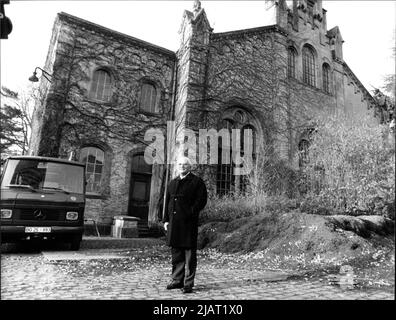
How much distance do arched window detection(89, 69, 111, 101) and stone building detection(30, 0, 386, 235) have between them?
0.05m

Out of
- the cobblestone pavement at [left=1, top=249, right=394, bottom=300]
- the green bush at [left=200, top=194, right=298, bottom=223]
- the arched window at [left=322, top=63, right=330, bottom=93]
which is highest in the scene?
the arched window at [left=322, top=63, right=330, bottom=93]

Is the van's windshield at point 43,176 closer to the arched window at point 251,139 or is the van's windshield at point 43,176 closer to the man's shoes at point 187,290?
the man's shoes at point 187,290

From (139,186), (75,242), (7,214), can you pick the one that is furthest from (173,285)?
(139,186)

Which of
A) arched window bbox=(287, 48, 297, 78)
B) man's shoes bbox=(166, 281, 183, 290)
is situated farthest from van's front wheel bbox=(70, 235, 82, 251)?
arched window bbox=(287, 48, 297, 78)

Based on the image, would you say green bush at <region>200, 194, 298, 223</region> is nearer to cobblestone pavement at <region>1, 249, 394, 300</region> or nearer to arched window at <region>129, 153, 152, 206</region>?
arched window at <region>129, 153, 152, 206</region>

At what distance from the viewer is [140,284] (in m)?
4.41

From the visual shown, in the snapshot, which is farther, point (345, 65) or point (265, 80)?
point (345, 65)

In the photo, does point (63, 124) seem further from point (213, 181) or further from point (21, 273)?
point (21, 273)

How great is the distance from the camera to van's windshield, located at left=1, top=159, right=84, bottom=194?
7.83 m

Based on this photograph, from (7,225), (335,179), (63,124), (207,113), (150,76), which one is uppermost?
(150,76)

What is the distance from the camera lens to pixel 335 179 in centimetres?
990

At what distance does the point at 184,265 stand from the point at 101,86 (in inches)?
482

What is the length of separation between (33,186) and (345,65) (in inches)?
837
